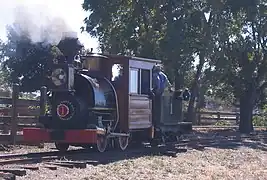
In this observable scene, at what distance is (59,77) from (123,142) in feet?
9.27

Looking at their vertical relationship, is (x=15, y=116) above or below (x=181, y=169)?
above

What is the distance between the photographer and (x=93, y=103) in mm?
14195

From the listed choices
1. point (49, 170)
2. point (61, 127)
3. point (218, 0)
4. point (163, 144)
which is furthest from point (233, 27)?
point (49, 170)

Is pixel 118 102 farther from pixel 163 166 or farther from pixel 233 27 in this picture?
pixel 233 27

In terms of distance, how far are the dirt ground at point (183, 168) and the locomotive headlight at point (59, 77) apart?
93.9 inches

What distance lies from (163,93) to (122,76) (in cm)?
231

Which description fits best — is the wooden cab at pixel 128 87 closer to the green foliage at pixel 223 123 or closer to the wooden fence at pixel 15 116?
the wooden fence at pixel 15 116

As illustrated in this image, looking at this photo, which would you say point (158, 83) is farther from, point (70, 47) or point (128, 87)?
point (70, 47)

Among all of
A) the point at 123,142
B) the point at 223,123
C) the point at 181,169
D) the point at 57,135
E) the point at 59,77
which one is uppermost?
the point at 59,77

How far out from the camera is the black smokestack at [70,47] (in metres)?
13.9

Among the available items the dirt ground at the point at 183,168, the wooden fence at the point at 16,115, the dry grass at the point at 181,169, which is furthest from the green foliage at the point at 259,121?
the wooden fence at the point at 16,115

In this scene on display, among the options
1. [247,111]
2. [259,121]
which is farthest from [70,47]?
[259,121]

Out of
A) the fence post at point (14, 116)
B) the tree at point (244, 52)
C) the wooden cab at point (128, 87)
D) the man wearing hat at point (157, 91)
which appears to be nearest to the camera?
the wooden cab at point (128, 87)

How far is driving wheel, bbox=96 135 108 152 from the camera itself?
46.6 feet
